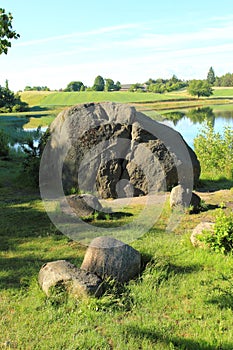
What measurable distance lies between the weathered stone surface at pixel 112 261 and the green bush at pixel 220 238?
1746 mm

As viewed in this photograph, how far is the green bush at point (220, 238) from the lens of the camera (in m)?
7.70

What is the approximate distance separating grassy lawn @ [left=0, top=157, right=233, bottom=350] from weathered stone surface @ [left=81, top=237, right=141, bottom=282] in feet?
0.71

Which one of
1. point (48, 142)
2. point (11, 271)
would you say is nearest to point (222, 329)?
point (11, 271)

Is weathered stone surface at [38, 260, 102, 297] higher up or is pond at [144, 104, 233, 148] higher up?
pond at [144, 104, 233, 148]

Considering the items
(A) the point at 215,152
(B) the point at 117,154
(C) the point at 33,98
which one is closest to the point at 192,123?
(A) the point at 215,152

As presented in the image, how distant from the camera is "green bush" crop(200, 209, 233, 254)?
7.70 m

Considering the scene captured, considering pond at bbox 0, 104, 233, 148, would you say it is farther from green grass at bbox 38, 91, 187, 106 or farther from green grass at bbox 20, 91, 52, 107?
green grass at bbox 20, 91, 52, 107

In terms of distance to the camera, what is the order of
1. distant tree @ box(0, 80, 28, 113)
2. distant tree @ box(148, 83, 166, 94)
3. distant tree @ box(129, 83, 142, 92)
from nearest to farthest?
distant tree @ box(0, 80, 28, 113)
distant tree @ box(148, 83, 166, 94)
distant tree @ box(129, 83, 142, 92)

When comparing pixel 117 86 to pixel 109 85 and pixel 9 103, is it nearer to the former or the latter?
pixel 109 85

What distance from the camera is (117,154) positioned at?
13719mm

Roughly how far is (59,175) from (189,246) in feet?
23.2

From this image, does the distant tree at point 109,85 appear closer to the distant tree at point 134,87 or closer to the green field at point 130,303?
the distant tree at point 134,87

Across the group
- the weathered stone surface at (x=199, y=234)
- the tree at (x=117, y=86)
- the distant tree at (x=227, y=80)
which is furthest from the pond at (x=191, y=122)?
the distant tree at (x=227, y=80)

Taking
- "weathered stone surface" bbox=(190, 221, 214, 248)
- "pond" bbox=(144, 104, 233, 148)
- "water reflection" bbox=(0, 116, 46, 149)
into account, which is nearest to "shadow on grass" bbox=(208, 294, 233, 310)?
"weathered stone surface" bbox=(190, 221, 214, 248)
